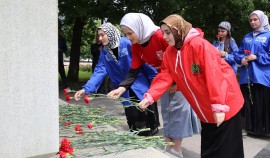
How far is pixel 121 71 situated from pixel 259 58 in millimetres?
2071

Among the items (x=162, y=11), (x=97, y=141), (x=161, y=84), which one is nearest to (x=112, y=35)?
(x=161, y=84)

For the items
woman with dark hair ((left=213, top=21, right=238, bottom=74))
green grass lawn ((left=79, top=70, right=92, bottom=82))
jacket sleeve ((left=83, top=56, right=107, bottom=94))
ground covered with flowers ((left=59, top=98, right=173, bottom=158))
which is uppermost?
woman with dark hair ((left=213, top=21, right=238, bottom=74))

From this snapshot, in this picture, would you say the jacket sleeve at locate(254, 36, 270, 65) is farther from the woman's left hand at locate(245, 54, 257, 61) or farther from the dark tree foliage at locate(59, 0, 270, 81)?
the dark tree foliage at locate(59, 0, 270, 81)

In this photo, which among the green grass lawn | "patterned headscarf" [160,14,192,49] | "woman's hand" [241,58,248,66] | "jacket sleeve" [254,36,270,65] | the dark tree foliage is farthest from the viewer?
the green grass lawn

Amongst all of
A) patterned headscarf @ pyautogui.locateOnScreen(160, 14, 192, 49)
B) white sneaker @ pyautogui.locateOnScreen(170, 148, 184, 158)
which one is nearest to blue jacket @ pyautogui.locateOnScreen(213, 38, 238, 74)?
white sneaker @ pyautogui.locateOnScreen(170, 148, 184, 158)

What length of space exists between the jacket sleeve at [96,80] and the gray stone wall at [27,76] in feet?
5.74

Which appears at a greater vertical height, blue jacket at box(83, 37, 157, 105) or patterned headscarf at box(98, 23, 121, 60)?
patterned headscarf at box(98, 23, 121, 60)

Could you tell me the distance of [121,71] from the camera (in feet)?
15.8

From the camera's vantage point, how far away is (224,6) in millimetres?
12391

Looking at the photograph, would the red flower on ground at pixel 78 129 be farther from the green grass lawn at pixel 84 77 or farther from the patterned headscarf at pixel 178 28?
the green grass lawn at pixel 84 77

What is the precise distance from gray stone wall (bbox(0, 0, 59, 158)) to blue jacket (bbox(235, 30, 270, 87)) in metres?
3.70

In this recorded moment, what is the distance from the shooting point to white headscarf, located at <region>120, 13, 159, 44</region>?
3.97m

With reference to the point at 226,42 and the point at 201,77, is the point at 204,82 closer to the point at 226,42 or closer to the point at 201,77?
the point at 201,77

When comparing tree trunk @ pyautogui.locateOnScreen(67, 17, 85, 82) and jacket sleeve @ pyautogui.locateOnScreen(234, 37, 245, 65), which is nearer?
jacket sleeve @ pyautogui.locateOnScreen(234, 37, 245, 65)
